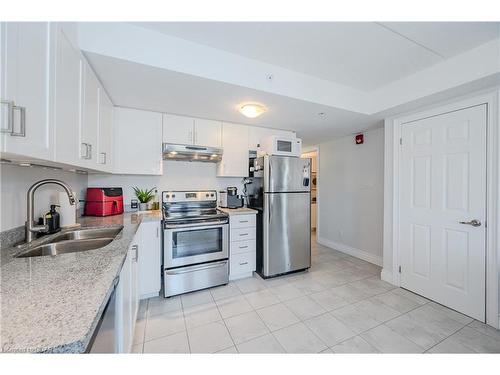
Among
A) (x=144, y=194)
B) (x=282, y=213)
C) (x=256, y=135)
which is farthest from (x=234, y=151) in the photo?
(x=144, y=194)

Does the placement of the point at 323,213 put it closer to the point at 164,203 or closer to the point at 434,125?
the point at 434,125

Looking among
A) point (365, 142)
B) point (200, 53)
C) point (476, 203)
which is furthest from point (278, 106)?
point (476, 203)

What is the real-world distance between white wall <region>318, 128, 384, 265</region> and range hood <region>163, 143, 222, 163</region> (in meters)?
2.33

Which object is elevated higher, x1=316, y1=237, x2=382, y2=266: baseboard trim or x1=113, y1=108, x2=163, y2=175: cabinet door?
x1=113, y1=108, x2=163, y2=175: cabinet door

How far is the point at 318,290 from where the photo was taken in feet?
7.98

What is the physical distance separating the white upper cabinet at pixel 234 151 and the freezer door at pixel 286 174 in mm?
485

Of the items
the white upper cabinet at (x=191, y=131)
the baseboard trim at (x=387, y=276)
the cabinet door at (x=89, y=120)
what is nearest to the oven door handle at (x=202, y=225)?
the cabinet door at (x=89, y=120)

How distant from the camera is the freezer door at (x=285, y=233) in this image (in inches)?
105

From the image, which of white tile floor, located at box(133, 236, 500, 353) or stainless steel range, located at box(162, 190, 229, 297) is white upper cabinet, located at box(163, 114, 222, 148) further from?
white tile floor, located at box(133, 236, 500, 353)

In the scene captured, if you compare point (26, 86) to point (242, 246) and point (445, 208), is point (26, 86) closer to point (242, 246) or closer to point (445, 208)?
point (242, 246)

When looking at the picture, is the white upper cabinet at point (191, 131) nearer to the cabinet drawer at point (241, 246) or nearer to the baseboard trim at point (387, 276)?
the cabinet drawer at point (241, 246)

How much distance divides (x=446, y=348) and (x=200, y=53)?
3.02 metres

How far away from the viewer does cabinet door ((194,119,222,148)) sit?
2.73 meters

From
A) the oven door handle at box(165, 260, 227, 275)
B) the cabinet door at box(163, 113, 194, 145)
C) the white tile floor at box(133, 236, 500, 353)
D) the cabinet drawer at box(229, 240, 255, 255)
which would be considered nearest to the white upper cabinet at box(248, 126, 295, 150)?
the cabinet door at box(163, 113, 194, 145)
